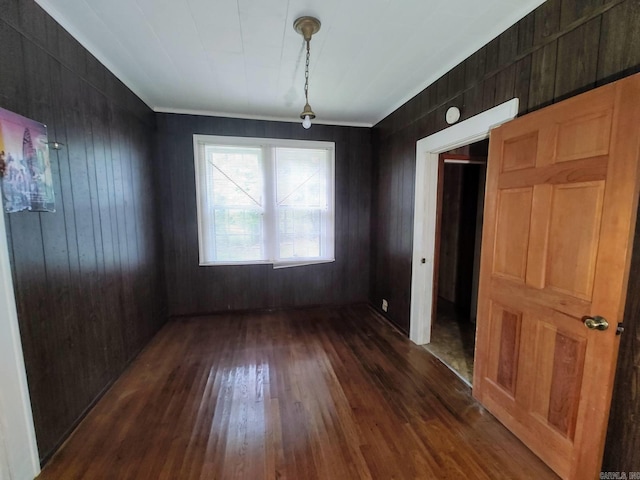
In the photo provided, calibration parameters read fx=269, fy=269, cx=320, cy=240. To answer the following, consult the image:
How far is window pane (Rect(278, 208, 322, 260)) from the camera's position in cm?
374

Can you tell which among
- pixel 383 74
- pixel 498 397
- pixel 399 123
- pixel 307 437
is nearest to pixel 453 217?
pixel 399 123

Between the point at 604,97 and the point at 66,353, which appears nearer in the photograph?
the point at 604,97

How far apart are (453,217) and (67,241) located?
456 centimetres

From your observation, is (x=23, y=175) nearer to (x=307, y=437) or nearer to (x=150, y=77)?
(x=150, y=77)

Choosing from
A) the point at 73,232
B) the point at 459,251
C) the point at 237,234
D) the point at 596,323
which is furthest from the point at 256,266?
the point at 596,323

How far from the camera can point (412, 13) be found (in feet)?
5.42

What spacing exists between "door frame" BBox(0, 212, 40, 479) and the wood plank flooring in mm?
204

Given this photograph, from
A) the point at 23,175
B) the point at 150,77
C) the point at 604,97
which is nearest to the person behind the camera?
the point at 604,97

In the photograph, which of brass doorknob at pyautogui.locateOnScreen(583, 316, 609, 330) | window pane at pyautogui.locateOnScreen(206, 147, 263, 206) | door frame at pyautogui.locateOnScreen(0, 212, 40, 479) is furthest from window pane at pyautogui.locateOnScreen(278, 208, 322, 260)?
brass doorknob at pyautogui.locateOnScreen(583, 316, 609, 330)

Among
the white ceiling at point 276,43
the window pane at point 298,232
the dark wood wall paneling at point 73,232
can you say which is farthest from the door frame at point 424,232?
the dark wood wall paneling at point 73,232

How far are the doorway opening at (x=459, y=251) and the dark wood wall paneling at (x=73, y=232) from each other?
2.95 m

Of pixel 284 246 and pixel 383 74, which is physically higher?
pixel 383 74

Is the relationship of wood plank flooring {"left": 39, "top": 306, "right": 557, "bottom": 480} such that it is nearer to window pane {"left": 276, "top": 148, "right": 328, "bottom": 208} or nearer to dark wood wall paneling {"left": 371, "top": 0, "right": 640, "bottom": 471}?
dark wood wall paneling {"left": 371, "top": 0, "right": 640, "bottom": 471}

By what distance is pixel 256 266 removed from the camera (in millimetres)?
3729
